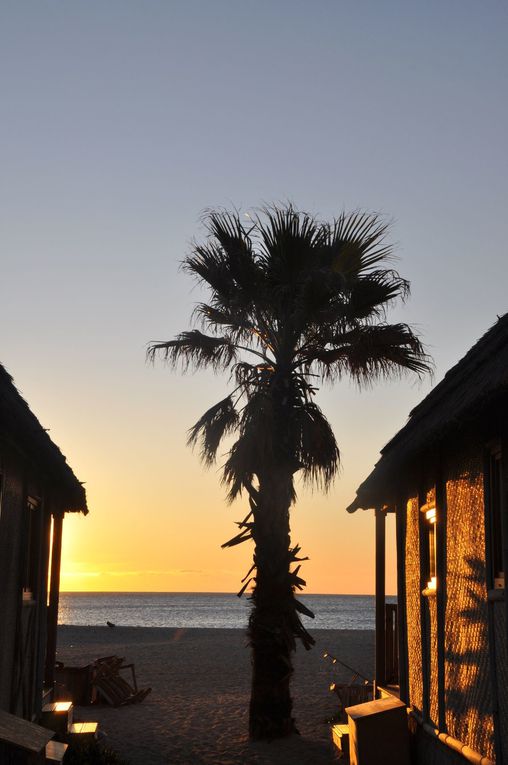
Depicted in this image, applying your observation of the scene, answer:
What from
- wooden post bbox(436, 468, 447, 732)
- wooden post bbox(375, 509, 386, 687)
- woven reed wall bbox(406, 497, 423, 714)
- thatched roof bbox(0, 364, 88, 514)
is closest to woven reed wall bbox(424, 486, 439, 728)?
wooden post bbox(436, 468, 447, 732)

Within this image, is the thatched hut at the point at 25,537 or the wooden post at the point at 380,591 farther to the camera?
the wooden post at the point at 380,591

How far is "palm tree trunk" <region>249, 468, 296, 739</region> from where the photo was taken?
12.7 metres

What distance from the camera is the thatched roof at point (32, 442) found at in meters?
6.98

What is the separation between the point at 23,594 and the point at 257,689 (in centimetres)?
451

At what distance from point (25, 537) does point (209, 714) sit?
797 centimetres

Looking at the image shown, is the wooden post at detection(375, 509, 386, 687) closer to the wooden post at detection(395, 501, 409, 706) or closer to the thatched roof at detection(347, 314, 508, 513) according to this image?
the thatched roof at detection(347, 314, 508, 513)

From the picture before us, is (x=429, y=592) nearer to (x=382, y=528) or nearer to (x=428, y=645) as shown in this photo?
(x=428, y=645)

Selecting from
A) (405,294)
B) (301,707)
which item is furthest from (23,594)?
(301,707)

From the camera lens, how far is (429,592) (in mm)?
9398

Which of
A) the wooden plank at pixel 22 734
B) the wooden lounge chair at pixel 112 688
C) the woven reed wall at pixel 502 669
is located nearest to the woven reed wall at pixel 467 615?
the woven reed wall at pixel 502 669

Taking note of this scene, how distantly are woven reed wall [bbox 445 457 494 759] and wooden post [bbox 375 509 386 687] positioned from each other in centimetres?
371

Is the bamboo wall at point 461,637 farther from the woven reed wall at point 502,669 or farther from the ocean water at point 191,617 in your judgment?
the ocean water at point 191,617

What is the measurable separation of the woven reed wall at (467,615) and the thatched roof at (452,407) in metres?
0.47

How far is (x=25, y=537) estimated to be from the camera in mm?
9758
